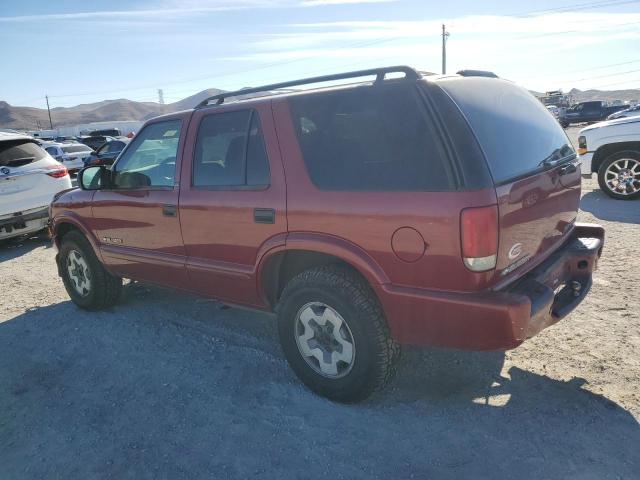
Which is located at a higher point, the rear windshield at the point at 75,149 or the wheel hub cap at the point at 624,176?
the rear windshield at the point at 75,149

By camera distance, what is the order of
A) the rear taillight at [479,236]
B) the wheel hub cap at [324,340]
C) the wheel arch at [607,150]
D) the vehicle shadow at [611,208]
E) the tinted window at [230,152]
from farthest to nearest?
the wheel arch at [607,150] → the vehicle shadow at [611,208] → the tinted window at [230,152] → the wheel hub cap at [324,340] → the rear taillight at [479,236]

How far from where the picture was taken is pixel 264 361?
3.69 metres

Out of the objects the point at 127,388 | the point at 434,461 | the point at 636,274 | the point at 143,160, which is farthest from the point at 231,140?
the point at 636,274

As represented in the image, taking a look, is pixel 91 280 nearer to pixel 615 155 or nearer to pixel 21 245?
pixel 21 245

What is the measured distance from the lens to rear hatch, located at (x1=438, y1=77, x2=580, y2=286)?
2.55 meters

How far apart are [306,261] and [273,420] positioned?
1021 millimetres

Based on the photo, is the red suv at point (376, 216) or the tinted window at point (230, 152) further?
the tinted window at point (230, 152)

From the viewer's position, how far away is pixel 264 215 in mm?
3182

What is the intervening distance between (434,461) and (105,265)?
352 cm

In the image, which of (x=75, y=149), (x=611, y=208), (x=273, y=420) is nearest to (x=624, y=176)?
(x=611, y=208)

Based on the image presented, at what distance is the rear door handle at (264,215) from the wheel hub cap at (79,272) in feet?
8.30

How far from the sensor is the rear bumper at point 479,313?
245cm

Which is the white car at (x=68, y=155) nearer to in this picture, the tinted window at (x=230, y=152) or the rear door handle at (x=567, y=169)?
the tinted window at (x=230, y=152)

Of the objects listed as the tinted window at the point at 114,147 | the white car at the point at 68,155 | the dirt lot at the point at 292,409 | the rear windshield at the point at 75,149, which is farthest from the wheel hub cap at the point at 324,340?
the rear windshield at the point at 75,149
